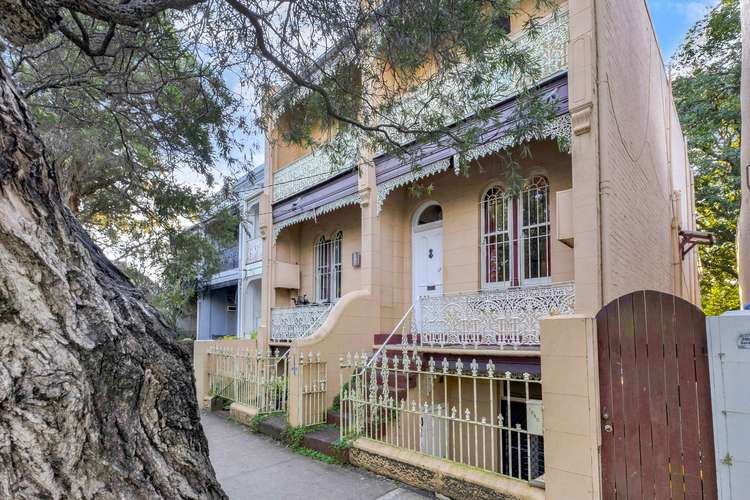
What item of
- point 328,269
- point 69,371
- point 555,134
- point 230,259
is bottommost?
point 69,371

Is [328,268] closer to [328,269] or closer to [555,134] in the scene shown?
[328,269]

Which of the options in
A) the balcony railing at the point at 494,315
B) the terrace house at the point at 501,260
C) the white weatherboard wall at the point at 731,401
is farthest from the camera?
the balcony railing at the point at 494,315

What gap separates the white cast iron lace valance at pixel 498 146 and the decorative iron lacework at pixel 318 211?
0.83 meters

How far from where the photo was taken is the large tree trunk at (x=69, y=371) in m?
1.29

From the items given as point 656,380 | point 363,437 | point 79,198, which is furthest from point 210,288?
point 656,380

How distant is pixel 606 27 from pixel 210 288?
62.5 feet

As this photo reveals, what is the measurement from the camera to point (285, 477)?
5.57m

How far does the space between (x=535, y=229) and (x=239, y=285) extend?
12.8 metres

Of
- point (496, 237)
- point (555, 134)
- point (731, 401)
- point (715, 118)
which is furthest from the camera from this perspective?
point (715, 118)

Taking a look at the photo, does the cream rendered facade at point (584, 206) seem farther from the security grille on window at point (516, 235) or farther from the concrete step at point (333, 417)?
the concrete step at point (333, 417)

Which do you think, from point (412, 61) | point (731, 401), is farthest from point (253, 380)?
point (731, 401)

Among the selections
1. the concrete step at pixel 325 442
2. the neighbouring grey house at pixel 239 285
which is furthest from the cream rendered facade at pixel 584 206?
the neighbouring grey house at pixel 239 285

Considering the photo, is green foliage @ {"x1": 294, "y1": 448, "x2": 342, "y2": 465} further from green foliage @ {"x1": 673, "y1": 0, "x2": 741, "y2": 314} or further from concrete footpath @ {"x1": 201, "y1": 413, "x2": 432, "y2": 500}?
green foliage @ {"x1": 673, "y1": 0, "x2": 741, "y2": 314}

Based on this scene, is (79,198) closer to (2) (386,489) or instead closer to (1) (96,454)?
(2) (386,489)
